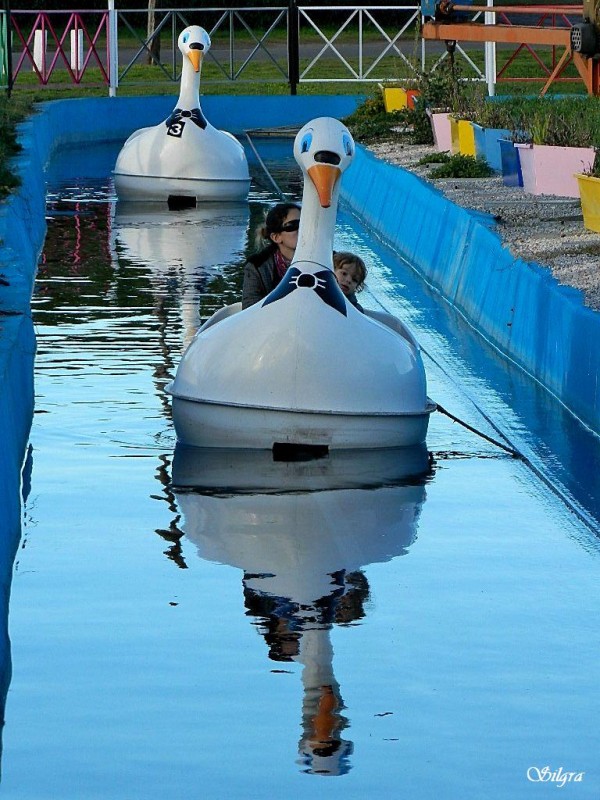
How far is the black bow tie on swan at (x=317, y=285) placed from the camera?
9.14m

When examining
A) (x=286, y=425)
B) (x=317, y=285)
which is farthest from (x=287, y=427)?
(x=317, y=285)

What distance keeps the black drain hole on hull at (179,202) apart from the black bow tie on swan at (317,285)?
41.6 feet

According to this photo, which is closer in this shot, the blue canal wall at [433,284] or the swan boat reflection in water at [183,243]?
the blue canal wall at [433,284]

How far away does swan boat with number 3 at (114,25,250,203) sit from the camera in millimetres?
21328

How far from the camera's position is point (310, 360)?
29.7 ft

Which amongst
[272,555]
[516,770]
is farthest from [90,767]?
[272,555]

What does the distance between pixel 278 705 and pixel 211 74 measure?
35251 millimetres

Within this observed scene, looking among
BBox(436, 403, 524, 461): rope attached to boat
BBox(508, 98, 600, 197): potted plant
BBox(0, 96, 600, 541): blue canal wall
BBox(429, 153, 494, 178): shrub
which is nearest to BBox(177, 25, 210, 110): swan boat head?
BBox(0, 96, 600, 541): blue canal wall

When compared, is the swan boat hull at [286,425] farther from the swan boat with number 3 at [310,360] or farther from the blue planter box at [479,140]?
the blue planter box at [479,140]

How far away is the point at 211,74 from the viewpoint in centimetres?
4047

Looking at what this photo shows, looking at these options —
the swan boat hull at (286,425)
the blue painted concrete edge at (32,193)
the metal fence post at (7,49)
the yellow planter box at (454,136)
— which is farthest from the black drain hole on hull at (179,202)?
the swan boat hull at (286,425)

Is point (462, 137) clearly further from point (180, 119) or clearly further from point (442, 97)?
point (442, 97)

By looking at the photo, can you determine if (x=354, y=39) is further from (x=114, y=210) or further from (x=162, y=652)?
(x=162, y=652)

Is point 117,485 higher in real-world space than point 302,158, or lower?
lower
